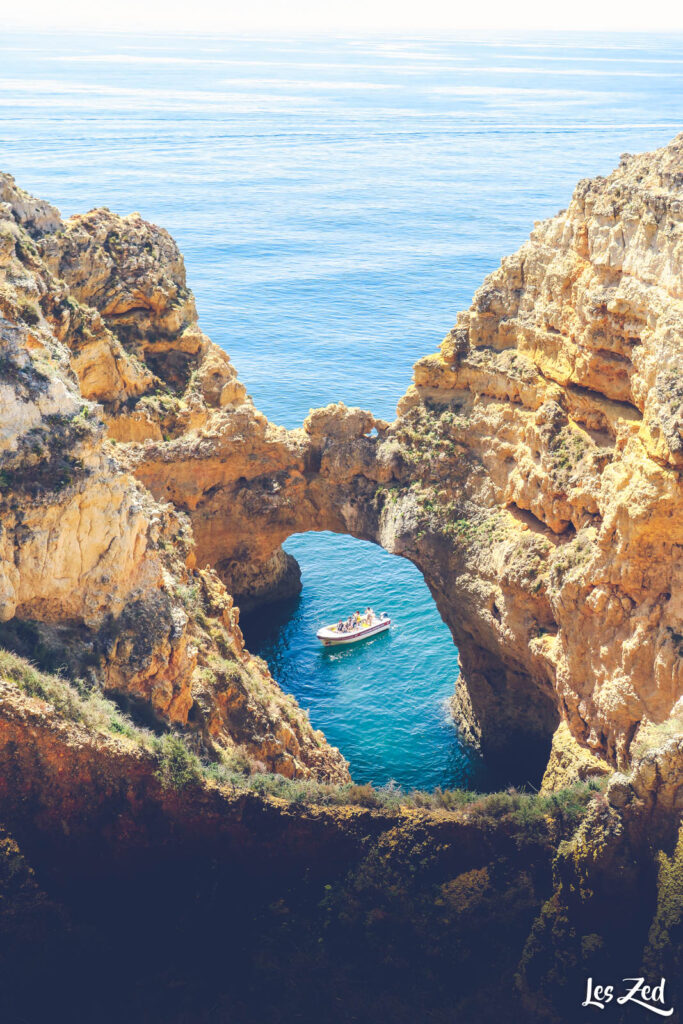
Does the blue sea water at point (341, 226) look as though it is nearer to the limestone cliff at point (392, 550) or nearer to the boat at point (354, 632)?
the boat at point (354, 632)

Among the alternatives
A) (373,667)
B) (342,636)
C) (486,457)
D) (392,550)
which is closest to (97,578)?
(392,550)

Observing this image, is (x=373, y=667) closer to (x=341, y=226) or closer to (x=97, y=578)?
(x=97, y=578)

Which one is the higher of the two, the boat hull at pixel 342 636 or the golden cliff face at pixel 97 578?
the golden cliff face at pixel 97 578

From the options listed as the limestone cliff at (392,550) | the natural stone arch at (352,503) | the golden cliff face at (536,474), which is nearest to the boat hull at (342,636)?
the golden cliff face at (536,474)

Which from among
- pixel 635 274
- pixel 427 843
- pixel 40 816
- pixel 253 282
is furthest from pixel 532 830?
pixel 253 282

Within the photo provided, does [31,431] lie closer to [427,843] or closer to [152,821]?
[152,821]
